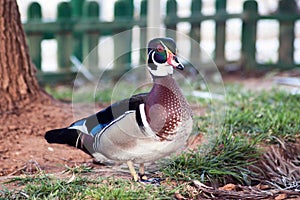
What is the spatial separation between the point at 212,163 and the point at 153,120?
810 mm

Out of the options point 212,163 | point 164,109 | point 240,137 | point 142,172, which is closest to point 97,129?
point 142,172

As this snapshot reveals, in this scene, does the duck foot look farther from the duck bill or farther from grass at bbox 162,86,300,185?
the duck bill

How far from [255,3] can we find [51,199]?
6742 mm

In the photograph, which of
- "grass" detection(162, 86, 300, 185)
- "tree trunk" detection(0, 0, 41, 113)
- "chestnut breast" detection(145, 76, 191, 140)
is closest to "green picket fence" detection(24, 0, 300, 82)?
"grass" detection(162, 86, 300, 185)

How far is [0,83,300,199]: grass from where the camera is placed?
379 cm

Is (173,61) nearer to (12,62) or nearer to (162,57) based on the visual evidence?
(162,57)

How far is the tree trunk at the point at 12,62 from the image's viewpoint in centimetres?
561

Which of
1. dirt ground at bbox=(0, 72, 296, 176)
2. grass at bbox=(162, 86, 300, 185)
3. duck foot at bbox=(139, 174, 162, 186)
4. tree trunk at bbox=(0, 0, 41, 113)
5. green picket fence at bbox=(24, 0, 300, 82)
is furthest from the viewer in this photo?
green picket fence at bbox=(24, 0, 300, 82)

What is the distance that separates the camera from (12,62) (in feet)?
18.6

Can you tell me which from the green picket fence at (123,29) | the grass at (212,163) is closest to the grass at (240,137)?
the grass at (212,163)

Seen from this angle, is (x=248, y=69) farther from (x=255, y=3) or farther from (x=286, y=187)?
(x=286, y=187)

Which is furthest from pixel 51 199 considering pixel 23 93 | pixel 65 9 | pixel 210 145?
pixel 65 9

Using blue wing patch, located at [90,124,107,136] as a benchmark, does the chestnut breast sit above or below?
above

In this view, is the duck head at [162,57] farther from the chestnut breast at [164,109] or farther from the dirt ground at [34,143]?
the dirt ground at [34,143]
